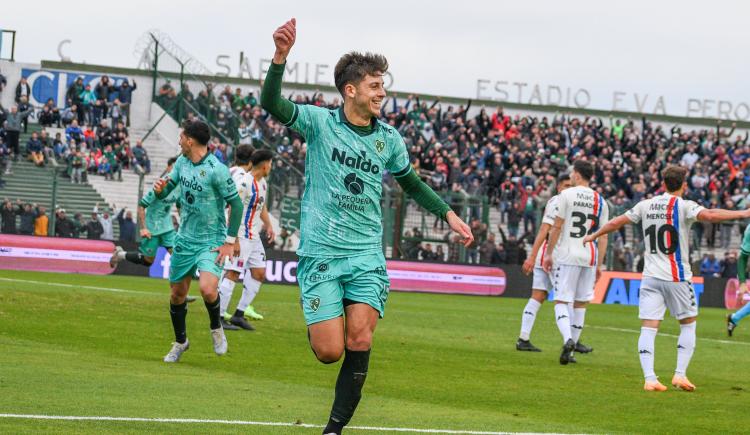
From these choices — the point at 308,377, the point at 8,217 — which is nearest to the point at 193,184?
the point at 308,377

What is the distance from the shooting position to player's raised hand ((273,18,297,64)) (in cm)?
712

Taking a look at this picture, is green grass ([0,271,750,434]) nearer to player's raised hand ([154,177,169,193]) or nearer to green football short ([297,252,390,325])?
green football short ([297,252,390,325])

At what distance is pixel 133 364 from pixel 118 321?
4.68 meters

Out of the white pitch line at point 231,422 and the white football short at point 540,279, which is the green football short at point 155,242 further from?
the white pitch line at point 231,422

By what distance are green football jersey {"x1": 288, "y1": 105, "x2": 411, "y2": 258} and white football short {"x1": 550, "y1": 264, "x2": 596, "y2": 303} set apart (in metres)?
8.16

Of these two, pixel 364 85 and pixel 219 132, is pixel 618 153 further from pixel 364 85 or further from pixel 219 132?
pixel 364 85

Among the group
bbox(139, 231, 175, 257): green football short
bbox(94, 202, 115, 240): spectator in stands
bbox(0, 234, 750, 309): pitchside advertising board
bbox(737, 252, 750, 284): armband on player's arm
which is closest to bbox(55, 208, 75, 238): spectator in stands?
bbox(0, 234, 750, 309): pitchside advertising board

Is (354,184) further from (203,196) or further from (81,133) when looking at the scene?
(81,133)

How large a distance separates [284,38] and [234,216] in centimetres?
563

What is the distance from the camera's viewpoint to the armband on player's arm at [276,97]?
7.29m

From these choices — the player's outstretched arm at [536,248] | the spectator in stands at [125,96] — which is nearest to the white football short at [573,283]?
the player's outstretched arm at [536,248]

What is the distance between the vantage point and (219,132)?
40.9 meters

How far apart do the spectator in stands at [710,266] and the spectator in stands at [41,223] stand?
63.5ft

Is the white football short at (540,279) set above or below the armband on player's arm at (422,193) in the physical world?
below
